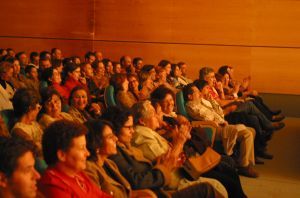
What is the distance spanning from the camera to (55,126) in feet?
7.06

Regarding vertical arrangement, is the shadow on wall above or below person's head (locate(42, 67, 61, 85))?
below

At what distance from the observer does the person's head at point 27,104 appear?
10.4ft

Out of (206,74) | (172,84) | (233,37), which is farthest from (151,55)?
(206,74)

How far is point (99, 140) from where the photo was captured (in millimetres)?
2453

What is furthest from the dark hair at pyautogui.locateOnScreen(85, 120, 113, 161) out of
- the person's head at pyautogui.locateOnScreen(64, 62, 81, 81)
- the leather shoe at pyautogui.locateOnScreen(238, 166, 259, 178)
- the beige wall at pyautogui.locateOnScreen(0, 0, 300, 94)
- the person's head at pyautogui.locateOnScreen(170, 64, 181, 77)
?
the beige wall at pyautogui.locateOnScreen(0, 0, 300, 94)

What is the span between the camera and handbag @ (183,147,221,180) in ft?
10.6

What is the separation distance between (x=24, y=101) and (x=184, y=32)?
19.0ft

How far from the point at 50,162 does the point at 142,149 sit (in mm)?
1098

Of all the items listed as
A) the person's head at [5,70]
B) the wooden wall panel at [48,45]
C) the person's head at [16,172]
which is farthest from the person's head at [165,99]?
the wooden wall panel at [48,45]

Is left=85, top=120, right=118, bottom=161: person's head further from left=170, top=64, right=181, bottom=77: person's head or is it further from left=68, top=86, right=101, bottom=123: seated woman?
left=170, top=64, right=181, bottom=77: person's head

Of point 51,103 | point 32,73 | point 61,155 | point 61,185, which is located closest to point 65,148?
point 61,155

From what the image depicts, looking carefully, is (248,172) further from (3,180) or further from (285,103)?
(285,103)

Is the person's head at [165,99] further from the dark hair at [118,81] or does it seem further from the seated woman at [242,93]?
the seated woman at [242,93]

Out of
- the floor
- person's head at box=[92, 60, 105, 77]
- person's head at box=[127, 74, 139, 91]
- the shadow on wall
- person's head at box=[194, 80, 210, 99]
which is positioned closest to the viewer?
the floor
